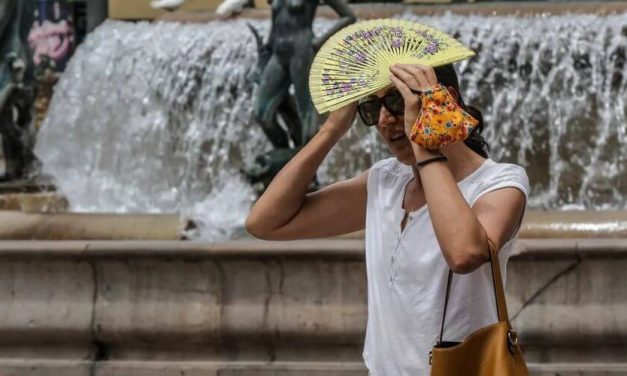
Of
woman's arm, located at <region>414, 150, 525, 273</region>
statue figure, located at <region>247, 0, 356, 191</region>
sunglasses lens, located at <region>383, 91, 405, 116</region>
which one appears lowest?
statue figure, located at <region>247, 0, 356, 191</region>

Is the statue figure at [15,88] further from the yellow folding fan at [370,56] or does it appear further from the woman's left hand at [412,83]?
the woman's left hand at [412,83]

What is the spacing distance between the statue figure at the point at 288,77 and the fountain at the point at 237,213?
468 millimetres

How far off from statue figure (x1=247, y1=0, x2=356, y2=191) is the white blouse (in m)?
5.51

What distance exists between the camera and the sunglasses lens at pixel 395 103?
261 cm

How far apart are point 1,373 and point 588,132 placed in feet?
15.9

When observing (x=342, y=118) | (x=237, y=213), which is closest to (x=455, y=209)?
(x=342, y=118)

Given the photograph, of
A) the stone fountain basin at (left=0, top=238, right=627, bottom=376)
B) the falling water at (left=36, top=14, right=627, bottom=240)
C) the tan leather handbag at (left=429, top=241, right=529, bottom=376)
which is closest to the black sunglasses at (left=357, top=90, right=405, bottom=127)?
the tan leather handbag at (left=429, top=241, right=529, bottom=376)

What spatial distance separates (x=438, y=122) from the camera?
2.49 meters

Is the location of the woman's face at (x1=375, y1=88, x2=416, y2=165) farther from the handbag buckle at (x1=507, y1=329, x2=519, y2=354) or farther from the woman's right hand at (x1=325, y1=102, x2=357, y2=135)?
the handbag buckle at (x1=507, y1=329, x2=519, y2=354)

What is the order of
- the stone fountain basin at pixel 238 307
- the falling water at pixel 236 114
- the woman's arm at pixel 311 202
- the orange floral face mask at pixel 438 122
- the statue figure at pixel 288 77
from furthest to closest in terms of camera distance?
the falling water at pixel 236 114
the statue figure at pixel 288 77
the stone fountain basin at pixel 238 307
the woman's arm at pixel 311 202
the orange floral face mask at pixel 438 122

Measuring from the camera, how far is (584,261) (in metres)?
4.91

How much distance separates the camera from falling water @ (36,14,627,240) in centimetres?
901

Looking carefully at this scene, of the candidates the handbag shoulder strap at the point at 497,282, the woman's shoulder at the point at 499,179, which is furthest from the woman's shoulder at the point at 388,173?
the handbag shoulder strap at the point at 497,282

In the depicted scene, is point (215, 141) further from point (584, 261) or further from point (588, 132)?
point (584, 261)
